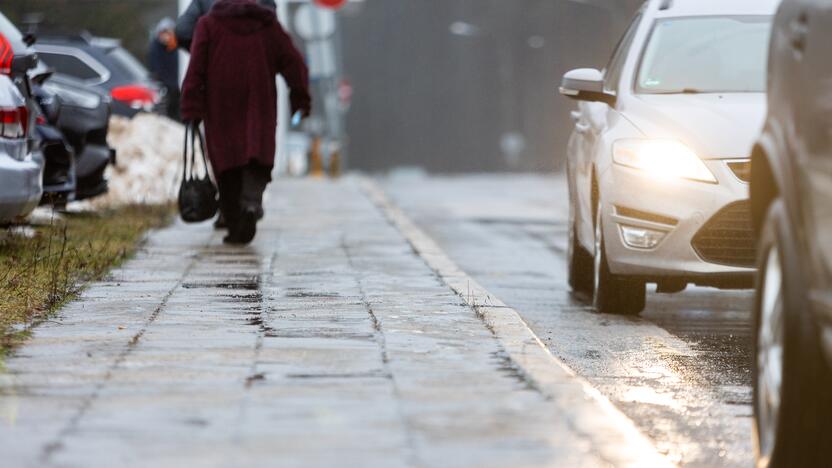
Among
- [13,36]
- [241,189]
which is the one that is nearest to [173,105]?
[241,189]

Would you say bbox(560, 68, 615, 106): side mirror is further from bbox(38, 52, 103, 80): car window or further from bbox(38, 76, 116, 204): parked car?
bbox(38, 52, 103, 80): car window

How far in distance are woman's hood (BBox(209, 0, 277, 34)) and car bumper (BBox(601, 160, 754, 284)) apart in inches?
141

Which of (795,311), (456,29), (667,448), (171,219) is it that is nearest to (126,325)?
(667,448)

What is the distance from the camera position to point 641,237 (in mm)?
9484

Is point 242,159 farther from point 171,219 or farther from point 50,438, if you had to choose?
point 50,438

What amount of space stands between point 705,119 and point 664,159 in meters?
0.32

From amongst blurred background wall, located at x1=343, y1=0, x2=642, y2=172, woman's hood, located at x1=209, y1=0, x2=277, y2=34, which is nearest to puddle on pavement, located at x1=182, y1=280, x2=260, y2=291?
woman's hood, located at x1=209, y1=0, x2=277, y2=34

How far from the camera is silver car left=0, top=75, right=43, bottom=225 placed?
33.7 feet

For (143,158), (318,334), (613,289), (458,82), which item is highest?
(318,334)

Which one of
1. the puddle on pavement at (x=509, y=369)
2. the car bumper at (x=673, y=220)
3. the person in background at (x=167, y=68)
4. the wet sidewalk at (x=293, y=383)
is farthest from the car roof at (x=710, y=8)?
the person in background at (x=167, y=68)

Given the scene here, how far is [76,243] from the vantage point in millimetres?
12211

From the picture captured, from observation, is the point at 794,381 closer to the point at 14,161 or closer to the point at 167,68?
the point at 14,161

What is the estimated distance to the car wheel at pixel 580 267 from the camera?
11219 mm

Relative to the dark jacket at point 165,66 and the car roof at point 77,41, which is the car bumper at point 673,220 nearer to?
the car roof at point 77,41
